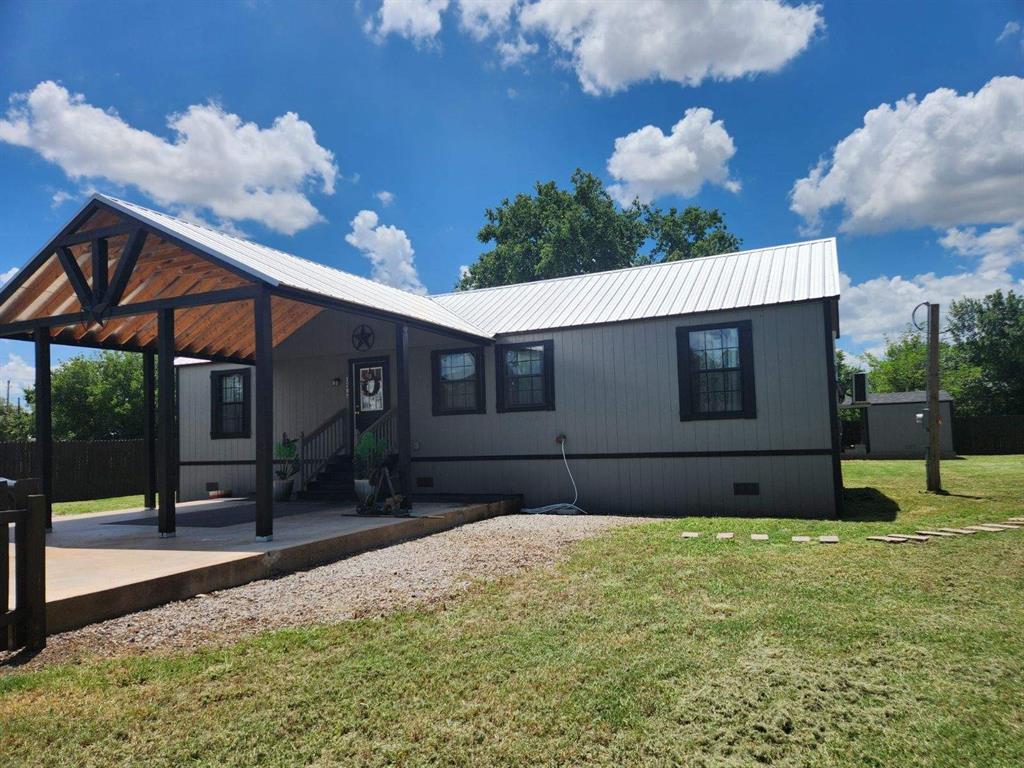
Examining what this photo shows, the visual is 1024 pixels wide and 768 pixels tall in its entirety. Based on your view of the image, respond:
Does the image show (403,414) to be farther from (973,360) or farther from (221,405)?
(973,360)

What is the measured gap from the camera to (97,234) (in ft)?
24.4

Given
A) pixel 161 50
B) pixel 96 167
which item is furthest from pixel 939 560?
pixel 96 167

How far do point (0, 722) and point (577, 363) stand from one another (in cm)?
845

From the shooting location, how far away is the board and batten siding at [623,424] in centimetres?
907

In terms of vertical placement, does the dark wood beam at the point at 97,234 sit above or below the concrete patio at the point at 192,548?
above

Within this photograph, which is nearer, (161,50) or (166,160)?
(161,50)

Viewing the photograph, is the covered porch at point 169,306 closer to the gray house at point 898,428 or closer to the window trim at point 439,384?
the window trim at point 439,384

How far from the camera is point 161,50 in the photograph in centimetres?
1134

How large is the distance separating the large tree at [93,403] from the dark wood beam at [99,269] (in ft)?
64.2

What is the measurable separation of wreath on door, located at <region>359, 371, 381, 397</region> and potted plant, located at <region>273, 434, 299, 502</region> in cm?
149

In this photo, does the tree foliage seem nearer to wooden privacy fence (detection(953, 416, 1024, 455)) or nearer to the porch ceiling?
the porch ceiling

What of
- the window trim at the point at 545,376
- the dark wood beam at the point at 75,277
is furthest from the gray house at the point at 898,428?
the dark wood beam at the point at 75,277

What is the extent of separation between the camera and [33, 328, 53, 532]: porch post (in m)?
8.13

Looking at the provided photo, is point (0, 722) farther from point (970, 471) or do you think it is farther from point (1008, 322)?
point (1008, 322)
